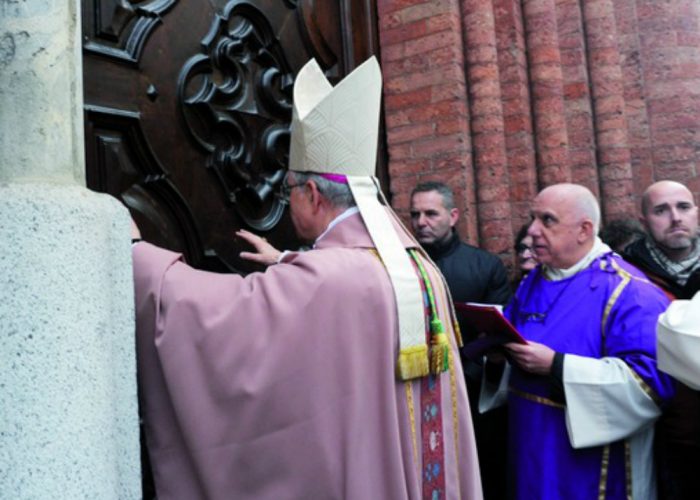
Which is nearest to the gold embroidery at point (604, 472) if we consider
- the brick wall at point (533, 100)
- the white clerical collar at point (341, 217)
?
the white clerical collar at point (341, 217)

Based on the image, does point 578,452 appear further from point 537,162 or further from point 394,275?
point 537,162

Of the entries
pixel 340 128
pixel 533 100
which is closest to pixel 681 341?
pixel 340 128

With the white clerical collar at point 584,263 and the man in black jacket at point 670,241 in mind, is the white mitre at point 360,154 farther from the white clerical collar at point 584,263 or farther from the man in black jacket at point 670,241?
the man in black jacket at point 670,241

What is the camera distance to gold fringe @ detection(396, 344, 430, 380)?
1.66m

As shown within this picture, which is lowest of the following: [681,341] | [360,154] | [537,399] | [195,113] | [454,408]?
[537,399]

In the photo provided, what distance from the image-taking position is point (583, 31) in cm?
407

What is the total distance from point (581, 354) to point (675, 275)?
0.88 meters

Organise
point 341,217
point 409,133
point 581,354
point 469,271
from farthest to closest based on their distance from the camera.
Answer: point 409,133, point 469,271, point 581,354, point 341,217

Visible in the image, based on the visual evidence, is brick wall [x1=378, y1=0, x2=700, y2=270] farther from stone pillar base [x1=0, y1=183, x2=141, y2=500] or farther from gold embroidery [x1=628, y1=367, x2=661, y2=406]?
stone pillar base [x1=0, y1=183, x2=141, y2=500]

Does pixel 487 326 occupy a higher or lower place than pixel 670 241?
lower

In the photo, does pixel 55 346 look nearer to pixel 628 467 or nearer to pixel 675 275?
pixel 628 467

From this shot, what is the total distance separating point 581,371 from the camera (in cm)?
223

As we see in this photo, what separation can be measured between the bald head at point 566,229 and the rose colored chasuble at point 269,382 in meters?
1.14

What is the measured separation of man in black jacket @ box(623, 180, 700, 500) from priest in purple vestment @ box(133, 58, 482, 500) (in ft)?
3.16
